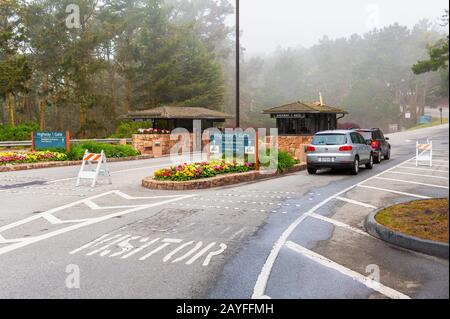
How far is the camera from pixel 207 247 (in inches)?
277

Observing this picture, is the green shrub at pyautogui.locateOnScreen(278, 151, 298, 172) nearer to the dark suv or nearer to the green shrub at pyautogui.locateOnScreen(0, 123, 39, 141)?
the dark suv

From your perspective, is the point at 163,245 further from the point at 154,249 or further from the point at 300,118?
the point at 300,118

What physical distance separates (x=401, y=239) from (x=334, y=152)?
10.7 m

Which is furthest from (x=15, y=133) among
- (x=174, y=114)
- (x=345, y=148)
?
(x=345, y=148)

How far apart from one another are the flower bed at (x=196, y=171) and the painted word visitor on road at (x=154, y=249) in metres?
6.78

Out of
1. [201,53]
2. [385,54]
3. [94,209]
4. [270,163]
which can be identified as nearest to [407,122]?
[385,54]

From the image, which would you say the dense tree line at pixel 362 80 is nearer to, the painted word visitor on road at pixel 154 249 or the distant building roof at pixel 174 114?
the distant building roof at pixel 174 114

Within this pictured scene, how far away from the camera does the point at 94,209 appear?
10.5m

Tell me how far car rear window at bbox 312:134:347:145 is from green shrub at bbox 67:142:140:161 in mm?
12063

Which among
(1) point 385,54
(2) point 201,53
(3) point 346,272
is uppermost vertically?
(1) point 385,54

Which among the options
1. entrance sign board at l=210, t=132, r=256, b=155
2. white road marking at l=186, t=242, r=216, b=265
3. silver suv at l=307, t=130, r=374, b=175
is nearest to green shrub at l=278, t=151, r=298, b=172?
silver suv at l=307, t=130, r=374, b=175

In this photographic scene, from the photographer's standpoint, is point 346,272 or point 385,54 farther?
point 385,54
